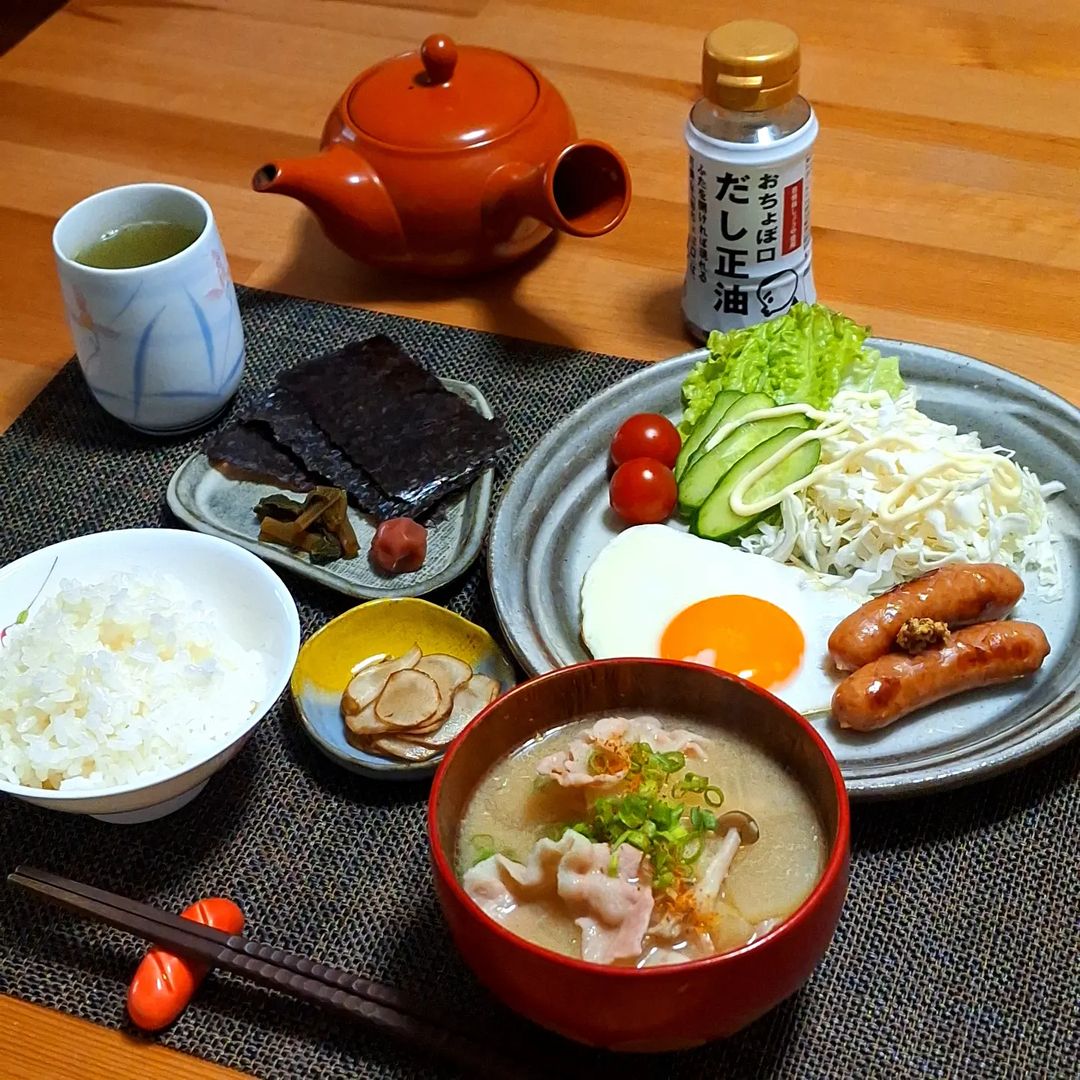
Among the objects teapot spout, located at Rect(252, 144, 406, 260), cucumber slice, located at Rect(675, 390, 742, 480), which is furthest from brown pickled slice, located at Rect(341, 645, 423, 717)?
teapot spout, located at Rect(252, 144, 406, 260)

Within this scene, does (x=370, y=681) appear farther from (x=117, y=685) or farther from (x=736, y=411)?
(x=736, y=411)

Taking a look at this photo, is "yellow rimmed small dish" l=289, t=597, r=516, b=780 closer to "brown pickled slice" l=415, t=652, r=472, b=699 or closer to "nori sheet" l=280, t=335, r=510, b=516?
"brown pickled slice" l=415, t=652, r=472, b=699

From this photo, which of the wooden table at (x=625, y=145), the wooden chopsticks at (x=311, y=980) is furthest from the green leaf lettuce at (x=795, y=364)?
the wooden chopsticks at (x=311, y=980)

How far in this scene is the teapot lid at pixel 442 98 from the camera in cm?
243

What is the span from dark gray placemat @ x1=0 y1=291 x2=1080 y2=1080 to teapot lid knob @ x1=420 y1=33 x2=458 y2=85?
3.96 feet

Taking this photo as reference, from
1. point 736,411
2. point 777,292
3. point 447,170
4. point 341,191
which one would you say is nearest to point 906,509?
point 736,411

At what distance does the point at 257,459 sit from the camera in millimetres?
2199

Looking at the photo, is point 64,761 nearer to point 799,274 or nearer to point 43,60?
point 799,274

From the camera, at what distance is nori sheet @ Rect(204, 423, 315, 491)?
218cm

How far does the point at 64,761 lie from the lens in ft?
5.13

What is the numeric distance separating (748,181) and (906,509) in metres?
0.66

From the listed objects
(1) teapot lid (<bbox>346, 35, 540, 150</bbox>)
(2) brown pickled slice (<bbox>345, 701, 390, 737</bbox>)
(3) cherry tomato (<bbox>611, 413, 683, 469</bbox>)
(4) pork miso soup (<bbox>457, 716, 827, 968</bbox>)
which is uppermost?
(1) teapot lid (<bbox>346, 35, 540, 150</bbox>)

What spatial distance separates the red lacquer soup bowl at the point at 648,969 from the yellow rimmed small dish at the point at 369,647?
1.15ft

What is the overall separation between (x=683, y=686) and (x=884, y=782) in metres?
0.30
